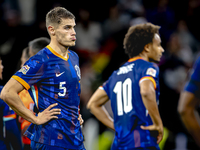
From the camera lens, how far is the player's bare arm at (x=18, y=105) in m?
2.91

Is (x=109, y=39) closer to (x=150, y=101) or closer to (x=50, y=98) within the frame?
(x=150, y=101)

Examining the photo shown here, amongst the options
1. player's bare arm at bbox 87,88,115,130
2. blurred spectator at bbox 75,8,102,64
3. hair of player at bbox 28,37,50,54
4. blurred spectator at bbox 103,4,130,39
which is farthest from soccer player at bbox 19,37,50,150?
blurred spectator at bbox 103,4,130,39

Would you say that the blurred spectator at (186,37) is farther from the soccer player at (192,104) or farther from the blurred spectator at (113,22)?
the soccer player at (192,104)

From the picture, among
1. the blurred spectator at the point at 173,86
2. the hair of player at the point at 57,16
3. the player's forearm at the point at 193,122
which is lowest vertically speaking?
the blurred spectator at the point at 173,86

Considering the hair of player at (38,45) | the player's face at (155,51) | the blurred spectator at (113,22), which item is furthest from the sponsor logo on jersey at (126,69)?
the blurred spectator at (113,22)

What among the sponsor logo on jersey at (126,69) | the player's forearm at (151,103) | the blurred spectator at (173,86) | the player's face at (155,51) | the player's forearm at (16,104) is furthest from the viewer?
the blurred spectator at (173,86)

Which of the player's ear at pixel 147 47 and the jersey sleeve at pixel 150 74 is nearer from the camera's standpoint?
the jersey sleeve at pixel 150 74

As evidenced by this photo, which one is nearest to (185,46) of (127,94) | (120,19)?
(120,19)

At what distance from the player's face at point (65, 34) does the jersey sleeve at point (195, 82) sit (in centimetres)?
160

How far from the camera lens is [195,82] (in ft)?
6.37

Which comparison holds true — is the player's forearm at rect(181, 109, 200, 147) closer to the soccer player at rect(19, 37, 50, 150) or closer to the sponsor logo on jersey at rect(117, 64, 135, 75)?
the sponsor logo on jersey at rect(117, 64, 135, 75)

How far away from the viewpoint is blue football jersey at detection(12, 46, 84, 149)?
3006mm

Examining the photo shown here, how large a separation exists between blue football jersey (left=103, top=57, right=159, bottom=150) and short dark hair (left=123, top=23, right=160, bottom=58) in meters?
0.21

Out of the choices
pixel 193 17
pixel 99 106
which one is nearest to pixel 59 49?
pixel 99 106
